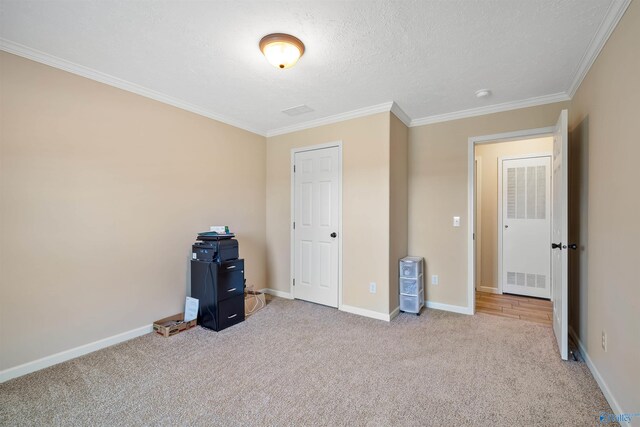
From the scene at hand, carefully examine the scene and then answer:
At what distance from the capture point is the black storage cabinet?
296 cm

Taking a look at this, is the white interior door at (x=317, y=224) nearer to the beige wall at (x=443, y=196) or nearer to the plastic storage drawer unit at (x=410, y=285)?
the plastic storage drawer unit at (x=410, y=285)

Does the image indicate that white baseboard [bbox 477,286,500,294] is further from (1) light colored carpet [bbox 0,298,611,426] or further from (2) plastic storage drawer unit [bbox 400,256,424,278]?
(2) plastic storage drawer unit [bbox 400,256,424,278]

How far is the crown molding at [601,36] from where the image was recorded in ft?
5.45

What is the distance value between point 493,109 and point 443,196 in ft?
3.63

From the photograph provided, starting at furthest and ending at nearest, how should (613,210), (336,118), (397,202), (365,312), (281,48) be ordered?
(336,118) < (397,202) < (365,312) < (281,48) < (613,210)

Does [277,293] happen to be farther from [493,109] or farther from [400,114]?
[493,109]

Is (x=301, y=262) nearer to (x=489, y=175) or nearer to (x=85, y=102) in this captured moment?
(x=85, y=102)

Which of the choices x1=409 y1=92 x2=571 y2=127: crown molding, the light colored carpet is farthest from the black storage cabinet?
x1=409 y1=92 x2=571 y2=127: crown molding

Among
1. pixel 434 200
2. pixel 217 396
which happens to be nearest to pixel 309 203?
pixel 434 200

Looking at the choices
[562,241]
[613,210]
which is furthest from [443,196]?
[613,210]

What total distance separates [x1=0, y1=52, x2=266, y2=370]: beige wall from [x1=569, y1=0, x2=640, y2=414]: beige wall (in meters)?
3.59

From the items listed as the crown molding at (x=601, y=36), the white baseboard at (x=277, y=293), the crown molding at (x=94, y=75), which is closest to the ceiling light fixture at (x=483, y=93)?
the crown molding at (x=601, y=36)

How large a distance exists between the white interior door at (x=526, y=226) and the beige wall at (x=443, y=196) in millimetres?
1356

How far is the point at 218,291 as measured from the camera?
2965mm
